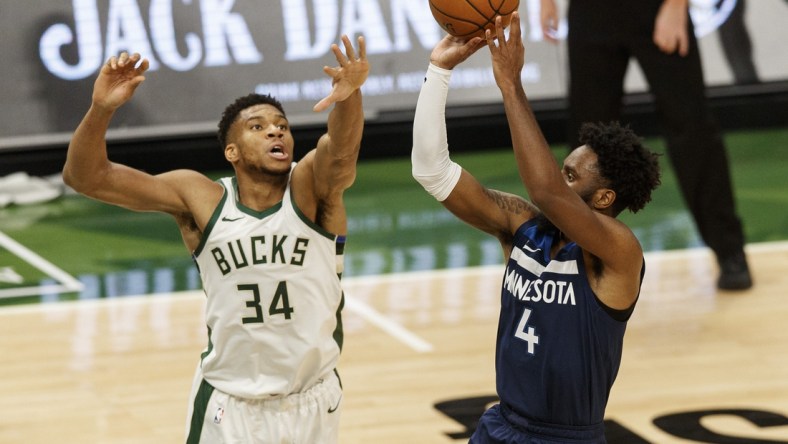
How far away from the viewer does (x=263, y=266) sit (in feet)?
13.5

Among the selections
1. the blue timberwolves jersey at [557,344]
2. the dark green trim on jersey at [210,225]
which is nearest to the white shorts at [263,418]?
the dark green trim on jersey at [210,225]

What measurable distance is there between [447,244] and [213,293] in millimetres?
4761

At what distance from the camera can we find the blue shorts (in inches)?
150

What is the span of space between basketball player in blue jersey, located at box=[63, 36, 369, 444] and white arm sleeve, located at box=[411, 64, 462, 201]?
233mm

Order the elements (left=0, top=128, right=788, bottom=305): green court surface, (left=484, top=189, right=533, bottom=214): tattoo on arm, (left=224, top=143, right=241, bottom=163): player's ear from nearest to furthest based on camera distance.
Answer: (left=484, top=189, right=533, bottom=214): tattoo on arm, (left=224, top=143, right=241, bottom=163): player's ear, (left=0, top=128, right=788, bottom=305): green court surface

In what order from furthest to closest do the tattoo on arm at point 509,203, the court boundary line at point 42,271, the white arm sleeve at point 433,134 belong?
1. the court boundary line at point 42,271
2. the tattoo on arm at point 509,203
3. the white arm sleeve at point 433,134

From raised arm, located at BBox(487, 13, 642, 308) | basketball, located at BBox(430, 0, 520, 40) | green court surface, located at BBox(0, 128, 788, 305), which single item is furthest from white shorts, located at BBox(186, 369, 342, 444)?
green court surface, located at BBox(0, 128, 788, 305)

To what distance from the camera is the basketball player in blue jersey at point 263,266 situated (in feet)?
13.5

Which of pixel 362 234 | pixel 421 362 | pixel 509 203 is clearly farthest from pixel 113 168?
pixel 362 234

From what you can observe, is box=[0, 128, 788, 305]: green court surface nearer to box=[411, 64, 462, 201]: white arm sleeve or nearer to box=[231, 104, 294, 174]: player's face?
box=[231, 104, 294, 174]: player's face

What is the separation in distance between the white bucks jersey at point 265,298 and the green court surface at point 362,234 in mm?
3909

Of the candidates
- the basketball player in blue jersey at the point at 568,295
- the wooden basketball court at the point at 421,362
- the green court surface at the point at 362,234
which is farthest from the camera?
the green court surface at the point at 362,234

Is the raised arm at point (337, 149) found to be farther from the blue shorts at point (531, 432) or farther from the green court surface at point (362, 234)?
the green court surface at point (362, 234)

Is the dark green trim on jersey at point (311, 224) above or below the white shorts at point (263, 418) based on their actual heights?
above
